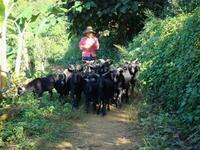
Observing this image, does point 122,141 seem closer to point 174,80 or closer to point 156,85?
point 174,80

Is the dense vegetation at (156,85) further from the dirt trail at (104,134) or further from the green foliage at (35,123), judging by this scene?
the dirt trail at (104,134)

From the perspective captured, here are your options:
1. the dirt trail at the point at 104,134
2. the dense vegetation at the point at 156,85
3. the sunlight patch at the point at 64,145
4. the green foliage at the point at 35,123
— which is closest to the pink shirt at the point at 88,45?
the dense vegetation at the point at 156,85

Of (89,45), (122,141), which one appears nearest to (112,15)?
(89,45)

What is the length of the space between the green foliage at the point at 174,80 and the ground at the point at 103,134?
0.43 m

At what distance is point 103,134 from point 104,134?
0.06 feet

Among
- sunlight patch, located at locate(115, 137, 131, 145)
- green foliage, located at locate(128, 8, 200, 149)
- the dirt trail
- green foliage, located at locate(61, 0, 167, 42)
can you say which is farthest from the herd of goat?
green foliage, located at locate(61, 0, 167, 42)

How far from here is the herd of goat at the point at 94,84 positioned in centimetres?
905

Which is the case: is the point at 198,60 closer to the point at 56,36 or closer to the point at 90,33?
the point at 90,33

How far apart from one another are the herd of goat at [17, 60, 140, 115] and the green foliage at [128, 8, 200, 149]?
63cm

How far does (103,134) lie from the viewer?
7.81 m

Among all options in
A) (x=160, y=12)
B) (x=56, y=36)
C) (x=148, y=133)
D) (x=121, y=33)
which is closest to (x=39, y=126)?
(x=148, y=133)

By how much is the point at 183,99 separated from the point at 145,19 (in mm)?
9426

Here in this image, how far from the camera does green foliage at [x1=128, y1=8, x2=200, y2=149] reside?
679 centimetres

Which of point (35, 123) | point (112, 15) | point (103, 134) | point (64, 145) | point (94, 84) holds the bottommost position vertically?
point (64, 145)
